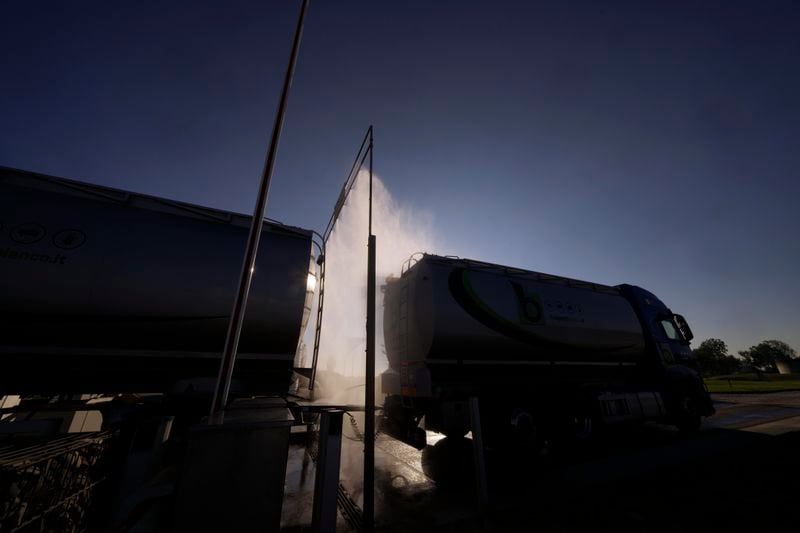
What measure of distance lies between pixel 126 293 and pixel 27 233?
1163 mm

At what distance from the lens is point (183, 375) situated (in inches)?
156

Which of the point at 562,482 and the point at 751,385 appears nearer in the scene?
the point at 562,482

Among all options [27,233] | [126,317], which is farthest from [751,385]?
[27,233]

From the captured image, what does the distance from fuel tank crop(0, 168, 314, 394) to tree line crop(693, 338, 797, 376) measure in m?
94.5

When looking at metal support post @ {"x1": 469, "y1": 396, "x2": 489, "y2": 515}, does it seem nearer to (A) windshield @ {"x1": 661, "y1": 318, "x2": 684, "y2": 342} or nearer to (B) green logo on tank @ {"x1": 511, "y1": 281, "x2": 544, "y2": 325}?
(B) green logo on tank @ {"x1": 511, "y1": 281, "x2": 544, "y2": 325}

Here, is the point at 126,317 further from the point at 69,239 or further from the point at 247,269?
the point at 247,269

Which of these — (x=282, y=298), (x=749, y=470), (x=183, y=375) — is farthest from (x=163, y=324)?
(x=749, y=470)

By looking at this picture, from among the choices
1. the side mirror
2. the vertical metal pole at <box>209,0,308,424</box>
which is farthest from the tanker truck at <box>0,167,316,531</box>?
the side mirror

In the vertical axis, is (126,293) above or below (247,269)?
above

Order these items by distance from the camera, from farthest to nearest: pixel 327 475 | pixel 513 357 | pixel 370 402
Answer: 1. pixel 513 357
2. pixel 370 402
3. pixel 327 475

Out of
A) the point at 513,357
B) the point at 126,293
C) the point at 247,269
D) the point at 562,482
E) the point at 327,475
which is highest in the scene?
the point at 126,293

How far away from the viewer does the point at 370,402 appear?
3.78m

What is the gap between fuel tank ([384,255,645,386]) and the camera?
241 inches

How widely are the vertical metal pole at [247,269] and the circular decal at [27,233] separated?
9.91 feet
